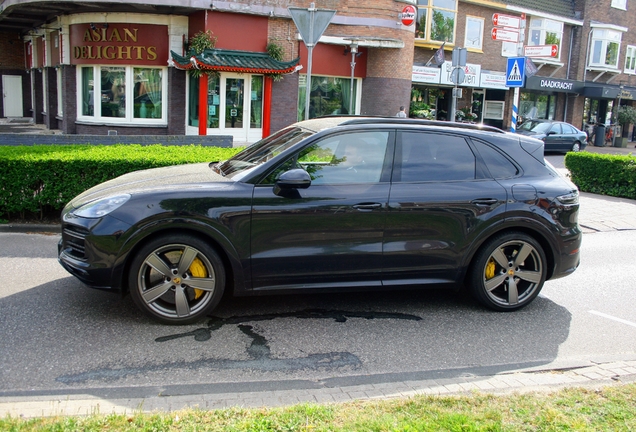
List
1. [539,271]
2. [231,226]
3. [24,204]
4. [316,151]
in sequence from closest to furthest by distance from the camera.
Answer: [231,226]
[316,151]
[539,271]
[24,204]

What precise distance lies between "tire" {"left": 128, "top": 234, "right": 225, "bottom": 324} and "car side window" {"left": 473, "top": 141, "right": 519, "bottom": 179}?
8.74ft

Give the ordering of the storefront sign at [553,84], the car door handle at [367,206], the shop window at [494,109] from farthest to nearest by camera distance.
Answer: the storefront sign at [553,84]
the shop window at [494,109]
the car door handle at [367,206]

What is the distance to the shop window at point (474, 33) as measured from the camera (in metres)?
29.9

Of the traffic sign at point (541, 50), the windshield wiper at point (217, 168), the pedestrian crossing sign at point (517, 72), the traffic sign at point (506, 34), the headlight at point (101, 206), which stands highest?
the traffic sign at point (506, 34)

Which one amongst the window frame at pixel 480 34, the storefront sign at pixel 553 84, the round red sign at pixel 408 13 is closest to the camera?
the round red sign at pixel 408 13

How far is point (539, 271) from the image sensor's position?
588 cm

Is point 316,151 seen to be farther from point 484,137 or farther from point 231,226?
point 484,137

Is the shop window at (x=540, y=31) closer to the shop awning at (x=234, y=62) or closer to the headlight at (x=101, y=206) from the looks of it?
the shop awning at (x=234, y=62)

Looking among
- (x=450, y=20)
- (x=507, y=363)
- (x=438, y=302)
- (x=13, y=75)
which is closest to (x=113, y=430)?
(x=507, y=363)

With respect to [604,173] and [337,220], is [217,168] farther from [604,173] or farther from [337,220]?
[604,173]

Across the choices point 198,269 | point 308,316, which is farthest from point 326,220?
point 198,269

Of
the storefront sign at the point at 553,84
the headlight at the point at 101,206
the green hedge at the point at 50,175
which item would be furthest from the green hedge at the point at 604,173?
the storefront sign at the point at 553,84

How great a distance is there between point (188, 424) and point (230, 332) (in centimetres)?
171

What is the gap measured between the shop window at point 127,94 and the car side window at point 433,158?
16298 mm
